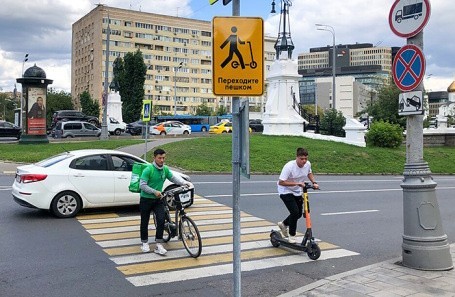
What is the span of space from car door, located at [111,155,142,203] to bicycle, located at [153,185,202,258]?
3374 mm

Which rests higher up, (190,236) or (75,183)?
(75,183)

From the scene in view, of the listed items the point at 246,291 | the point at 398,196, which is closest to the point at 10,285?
the point at 246,291

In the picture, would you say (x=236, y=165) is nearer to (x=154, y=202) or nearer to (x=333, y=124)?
(x=154, y=202)

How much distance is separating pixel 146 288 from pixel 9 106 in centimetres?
13062

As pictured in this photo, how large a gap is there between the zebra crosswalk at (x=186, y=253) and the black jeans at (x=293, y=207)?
0.47 meters

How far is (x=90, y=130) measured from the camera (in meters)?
45.1

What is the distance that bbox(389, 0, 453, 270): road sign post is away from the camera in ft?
22.8

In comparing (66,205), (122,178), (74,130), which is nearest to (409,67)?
(122,178)

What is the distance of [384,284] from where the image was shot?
630 centimetres

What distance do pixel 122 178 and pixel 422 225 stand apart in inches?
277

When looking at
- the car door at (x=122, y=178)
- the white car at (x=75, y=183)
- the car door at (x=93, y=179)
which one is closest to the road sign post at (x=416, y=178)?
the white car at (x=75, y=183)

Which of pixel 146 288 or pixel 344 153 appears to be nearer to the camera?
pixel 146 288

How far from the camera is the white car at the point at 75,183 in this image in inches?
428

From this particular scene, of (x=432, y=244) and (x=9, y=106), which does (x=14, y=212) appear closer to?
(x=432, y=244)
